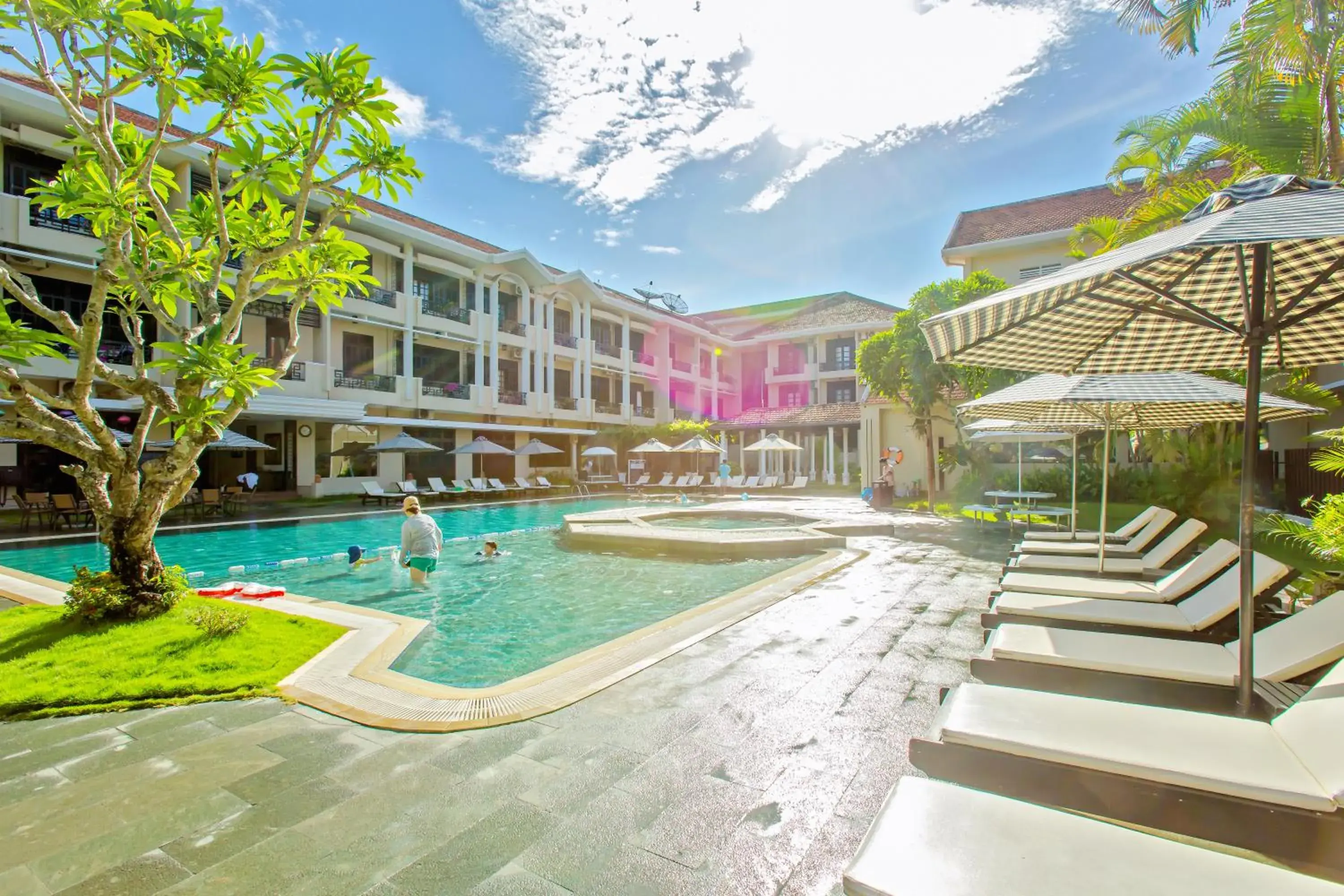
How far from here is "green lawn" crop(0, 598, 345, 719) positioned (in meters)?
3.95

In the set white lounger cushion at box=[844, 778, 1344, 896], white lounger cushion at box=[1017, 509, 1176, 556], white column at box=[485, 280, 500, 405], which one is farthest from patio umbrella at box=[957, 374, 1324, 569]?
white column at box=[485, 280, 500, 405]

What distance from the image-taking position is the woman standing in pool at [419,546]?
354 inches

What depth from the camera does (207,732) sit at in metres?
3.50

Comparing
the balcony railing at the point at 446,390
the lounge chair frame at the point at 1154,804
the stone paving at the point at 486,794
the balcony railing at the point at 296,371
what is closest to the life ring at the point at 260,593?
the stone paving at the point at 486,794

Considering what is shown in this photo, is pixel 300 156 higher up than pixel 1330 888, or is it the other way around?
pixel 300 156

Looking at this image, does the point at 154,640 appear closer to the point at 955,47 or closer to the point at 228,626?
the point at 228,626

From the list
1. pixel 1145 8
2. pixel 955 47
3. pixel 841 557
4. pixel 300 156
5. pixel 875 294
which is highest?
pixel 875 294

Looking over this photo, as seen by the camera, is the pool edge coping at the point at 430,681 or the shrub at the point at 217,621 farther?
the shrub at the point at 217,621

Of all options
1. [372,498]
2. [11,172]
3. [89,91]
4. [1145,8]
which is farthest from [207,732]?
[11,172]

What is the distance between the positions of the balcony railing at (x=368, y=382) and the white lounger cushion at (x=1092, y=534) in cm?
2183

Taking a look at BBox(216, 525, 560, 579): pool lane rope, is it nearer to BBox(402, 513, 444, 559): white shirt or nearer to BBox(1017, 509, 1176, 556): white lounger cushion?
BBox(402, 513, 444, 559): white shirt

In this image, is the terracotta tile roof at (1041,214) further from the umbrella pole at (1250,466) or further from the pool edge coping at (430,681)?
the umbrella pole at (1250,466)

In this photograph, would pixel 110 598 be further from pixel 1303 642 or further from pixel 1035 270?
pixel 1035 270

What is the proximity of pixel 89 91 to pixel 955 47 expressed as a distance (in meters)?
9.26
